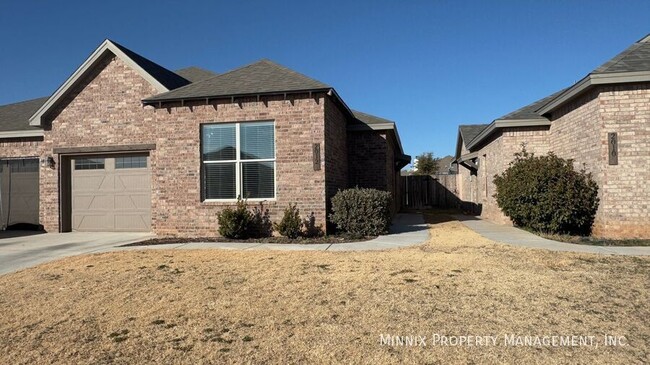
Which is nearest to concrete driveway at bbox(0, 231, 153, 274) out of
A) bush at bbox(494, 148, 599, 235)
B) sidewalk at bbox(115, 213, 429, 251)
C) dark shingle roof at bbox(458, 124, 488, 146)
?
sidewalk at bbox(115, 213, 429, 251)

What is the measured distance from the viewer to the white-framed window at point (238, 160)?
436 inches

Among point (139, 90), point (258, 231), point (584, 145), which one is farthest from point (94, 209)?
point (584, 145)

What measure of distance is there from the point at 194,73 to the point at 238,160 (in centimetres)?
877

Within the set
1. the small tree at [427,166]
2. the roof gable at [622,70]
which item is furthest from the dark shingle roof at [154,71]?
the small tree at [427,166]

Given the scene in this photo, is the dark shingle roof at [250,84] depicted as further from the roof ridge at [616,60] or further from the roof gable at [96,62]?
the roof ridge at [616,60]

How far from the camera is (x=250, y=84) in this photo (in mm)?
11406

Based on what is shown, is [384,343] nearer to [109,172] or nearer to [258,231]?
[258,231]

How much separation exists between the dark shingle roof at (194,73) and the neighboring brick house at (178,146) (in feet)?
1.47

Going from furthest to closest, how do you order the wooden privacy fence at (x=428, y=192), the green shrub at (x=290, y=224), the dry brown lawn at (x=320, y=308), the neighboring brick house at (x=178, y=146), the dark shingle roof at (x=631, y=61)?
the wooden privacy fence at (x=428, y=192) < the neighboring brick house at (x=178, y=146) < the green shrub at (x=290, y=224) < the dark shingle roof at (x=631, y=61) < the dry brown lawn at (x=320, y=308)

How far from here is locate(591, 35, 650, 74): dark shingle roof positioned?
961 cm

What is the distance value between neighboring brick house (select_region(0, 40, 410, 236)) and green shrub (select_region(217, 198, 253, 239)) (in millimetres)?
542

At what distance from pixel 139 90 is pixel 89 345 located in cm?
1108

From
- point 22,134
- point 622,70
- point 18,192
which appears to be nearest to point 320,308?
point 622,70

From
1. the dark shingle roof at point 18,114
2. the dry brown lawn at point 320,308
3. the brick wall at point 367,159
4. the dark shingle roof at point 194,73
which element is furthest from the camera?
the dark shingle roof at point 194,73
